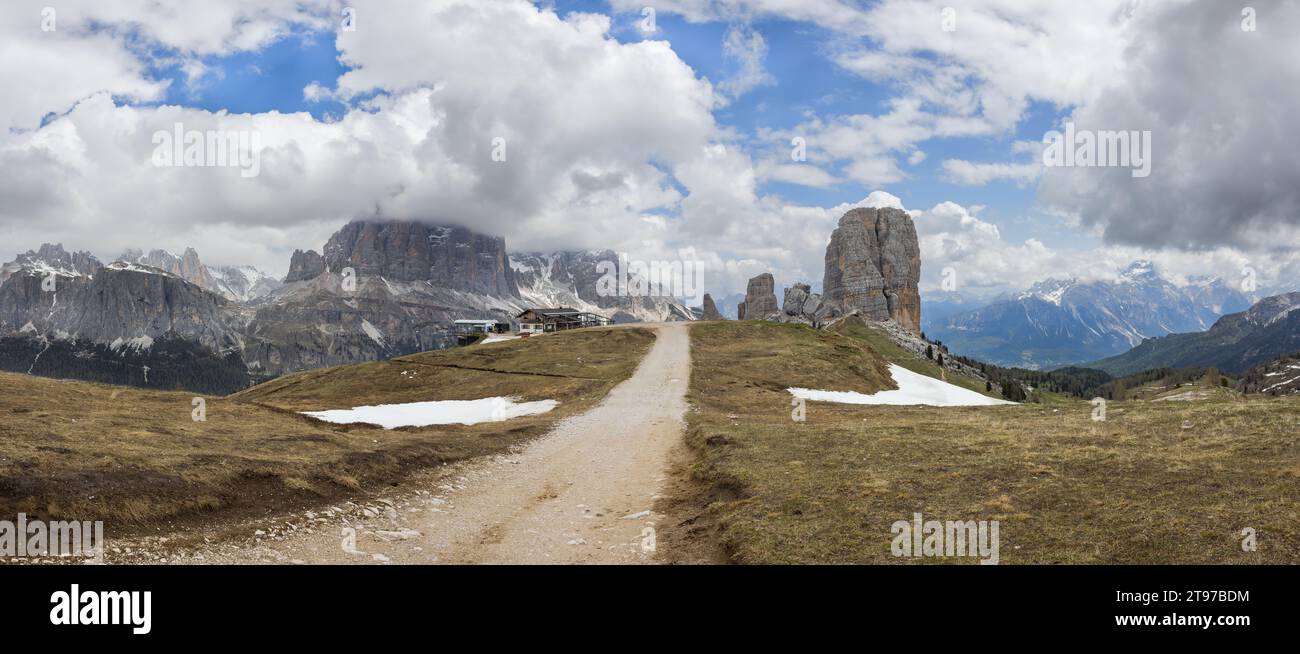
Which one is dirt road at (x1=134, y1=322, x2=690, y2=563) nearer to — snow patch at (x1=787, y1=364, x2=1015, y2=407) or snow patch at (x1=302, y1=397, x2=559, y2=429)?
snow patch at (x1=302, y1=397, x2=559, y2=429)

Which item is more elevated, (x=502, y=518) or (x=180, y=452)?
(x=180, y=452)

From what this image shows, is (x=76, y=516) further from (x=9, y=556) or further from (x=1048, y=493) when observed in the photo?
(x=1048, y=493)

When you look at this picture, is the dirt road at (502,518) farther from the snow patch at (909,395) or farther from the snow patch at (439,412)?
the snow patch at (909,395)

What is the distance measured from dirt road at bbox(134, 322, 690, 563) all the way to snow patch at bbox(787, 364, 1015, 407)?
91.1 ft

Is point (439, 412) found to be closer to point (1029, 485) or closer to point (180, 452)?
point (180, 452)

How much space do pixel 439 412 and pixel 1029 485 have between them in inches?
1518

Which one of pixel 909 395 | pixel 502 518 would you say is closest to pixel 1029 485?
pixel 502 518

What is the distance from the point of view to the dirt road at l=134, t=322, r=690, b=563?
49.8ft

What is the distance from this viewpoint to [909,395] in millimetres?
65500

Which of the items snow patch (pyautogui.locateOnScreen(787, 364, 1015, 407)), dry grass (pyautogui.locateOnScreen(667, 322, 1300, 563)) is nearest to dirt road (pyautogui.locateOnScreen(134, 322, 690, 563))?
dry grass (pyautogui.locateOnScreen(667, 322, 1300, 563))

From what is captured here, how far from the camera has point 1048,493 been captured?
16.4 metres
